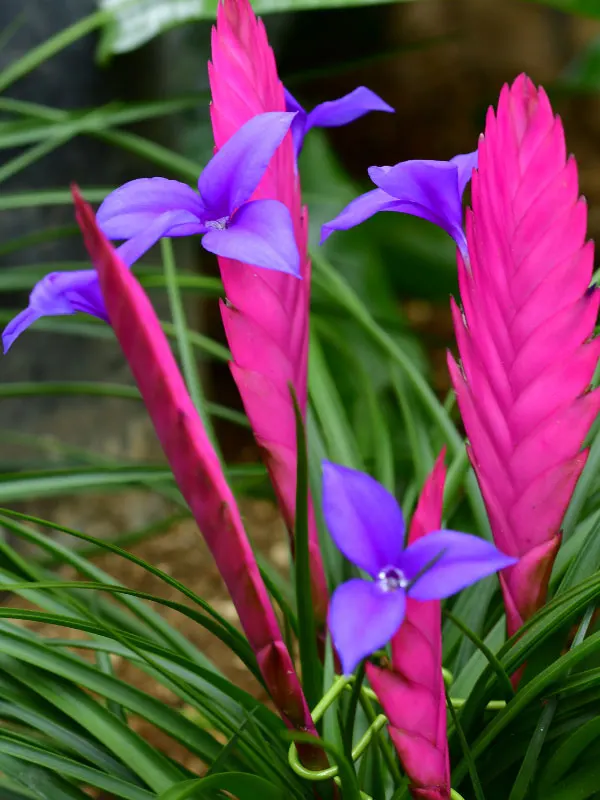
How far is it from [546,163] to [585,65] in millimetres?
1214

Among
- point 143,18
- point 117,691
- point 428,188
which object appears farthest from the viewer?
point 143,18

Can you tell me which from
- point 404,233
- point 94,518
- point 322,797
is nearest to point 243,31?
point 322,797

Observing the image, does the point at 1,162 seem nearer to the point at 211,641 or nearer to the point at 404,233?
the point at 211,641

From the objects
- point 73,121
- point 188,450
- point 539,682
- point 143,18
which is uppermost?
point 143,18

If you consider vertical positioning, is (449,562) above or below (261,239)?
below

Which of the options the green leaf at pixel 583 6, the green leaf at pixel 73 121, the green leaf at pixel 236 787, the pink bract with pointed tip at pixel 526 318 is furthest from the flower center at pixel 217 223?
the green leaf at pixel 583 6

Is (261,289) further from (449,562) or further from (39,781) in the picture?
(39,781)

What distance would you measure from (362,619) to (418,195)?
0.63 ft

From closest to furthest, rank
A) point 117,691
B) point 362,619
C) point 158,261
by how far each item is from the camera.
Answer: point 362,619
point 117,691
point 158,261

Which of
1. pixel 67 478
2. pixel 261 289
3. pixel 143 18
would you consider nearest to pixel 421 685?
pixel 261 289

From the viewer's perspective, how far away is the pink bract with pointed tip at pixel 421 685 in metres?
0.31

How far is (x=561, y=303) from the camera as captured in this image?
13.5 inches

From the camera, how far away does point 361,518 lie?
0.96 feet

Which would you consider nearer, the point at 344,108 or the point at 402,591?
the point at 402,591
